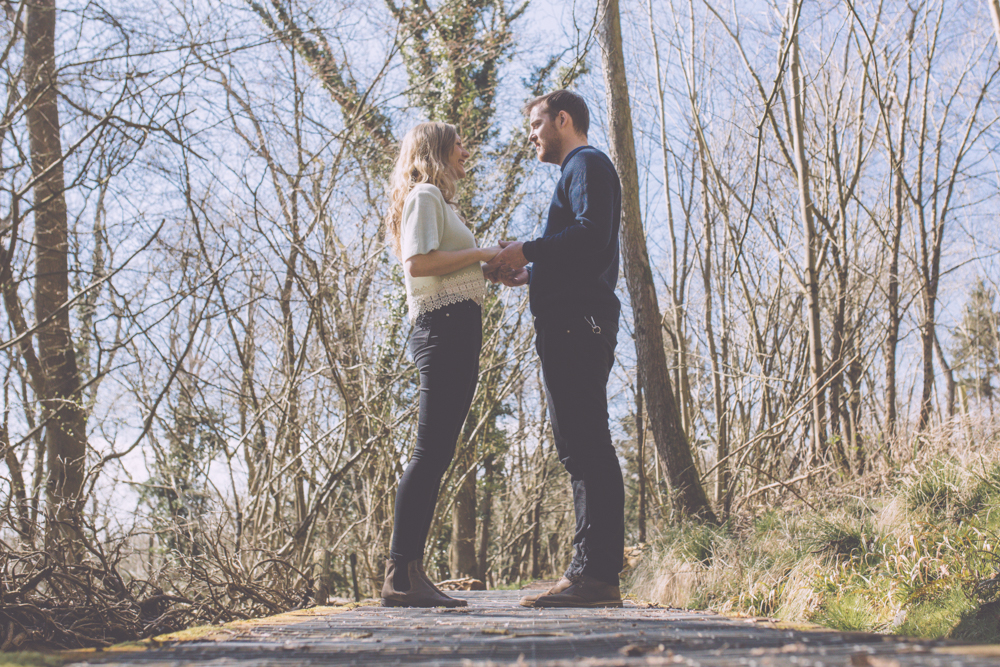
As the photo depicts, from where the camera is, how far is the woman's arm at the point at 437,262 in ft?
7.93

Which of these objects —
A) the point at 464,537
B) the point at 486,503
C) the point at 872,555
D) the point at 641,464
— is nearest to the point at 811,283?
the point at 641,464

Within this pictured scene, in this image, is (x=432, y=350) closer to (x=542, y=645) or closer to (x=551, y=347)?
(x=551, y=347)

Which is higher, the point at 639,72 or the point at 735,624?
the point at 639,72

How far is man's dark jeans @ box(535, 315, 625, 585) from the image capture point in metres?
2.31

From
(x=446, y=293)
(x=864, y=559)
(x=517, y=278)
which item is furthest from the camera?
(x=864, y=559)

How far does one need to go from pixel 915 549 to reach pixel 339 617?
7.37 ft

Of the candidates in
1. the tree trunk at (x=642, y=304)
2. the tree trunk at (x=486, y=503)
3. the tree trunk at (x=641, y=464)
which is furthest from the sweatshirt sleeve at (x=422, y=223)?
the tree trunk at (x=486, y=503)

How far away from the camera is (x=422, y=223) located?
95.7 inches

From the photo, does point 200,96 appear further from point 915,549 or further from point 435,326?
point 915,549

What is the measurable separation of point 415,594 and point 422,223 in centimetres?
127

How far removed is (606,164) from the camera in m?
2.46

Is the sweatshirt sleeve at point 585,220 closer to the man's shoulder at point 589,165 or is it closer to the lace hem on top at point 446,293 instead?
the man's shoulder at point 589,165

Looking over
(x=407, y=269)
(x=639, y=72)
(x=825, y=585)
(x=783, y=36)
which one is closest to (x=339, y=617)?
(x=407, y=269)

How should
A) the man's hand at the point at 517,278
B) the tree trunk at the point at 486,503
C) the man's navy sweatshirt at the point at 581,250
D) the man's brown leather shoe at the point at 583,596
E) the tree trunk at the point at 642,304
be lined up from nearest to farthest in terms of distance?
the man's brown leather shoe at the point at 583,596 → the man's navy sweatshirt at the point at 581,250 → the man's hand at the point at 517,278 → the tree trunk at the point at 642,304 → the tree trunk at the point at 486,503
